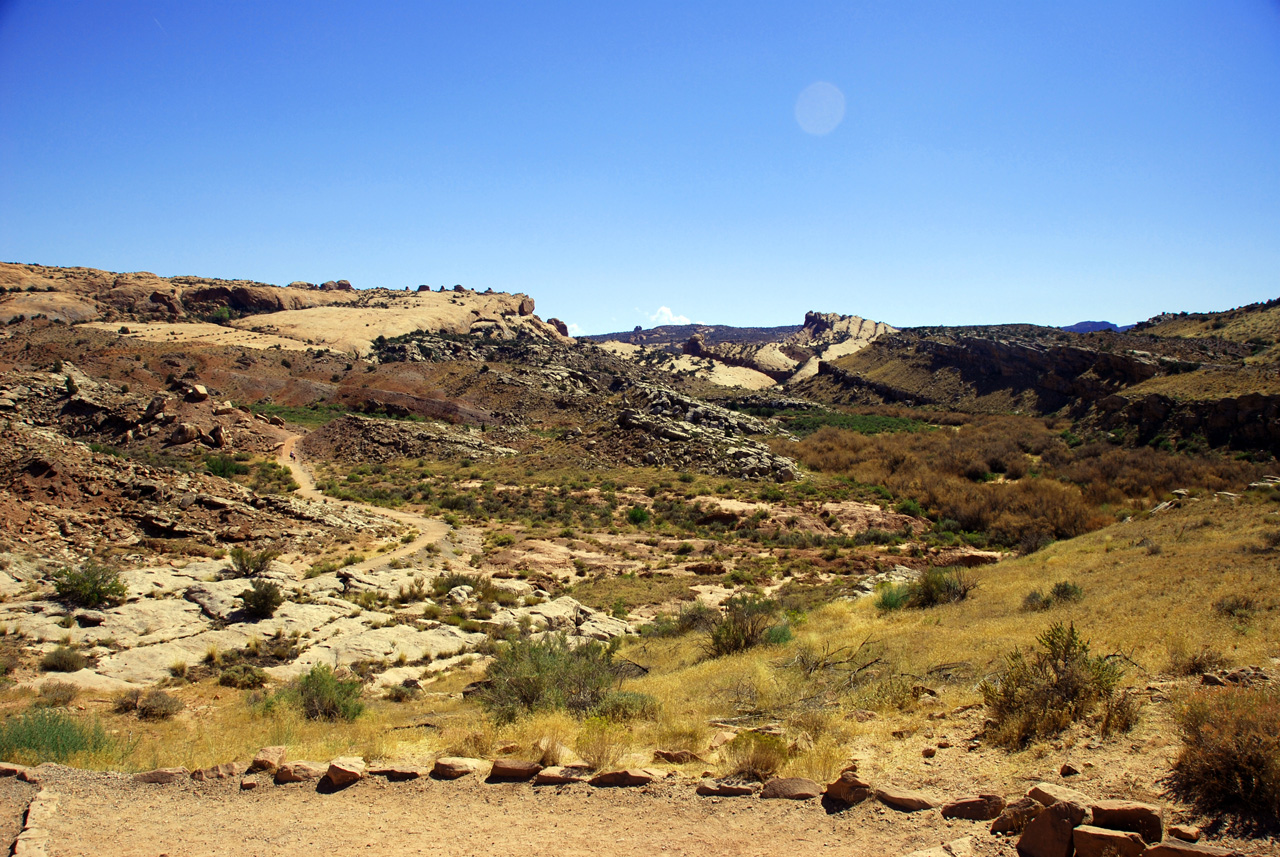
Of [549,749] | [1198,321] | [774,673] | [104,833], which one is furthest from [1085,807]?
[1198,321]

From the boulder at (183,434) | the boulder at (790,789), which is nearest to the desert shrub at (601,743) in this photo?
the boulder at (790,789)

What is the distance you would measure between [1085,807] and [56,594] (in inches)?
632

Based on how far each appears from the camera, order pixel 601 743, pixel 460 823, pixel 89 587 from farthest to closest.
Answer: pixel 89 587
pixel 601 743
pixel 460 823

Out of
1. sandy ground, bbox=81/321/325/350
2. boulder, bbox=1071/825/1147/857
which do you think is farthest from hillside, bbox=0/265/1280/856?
sandy ground, bbox=81/321/325/350

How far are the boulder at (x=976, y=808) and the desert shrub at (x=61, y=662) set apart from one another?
40.2 feet

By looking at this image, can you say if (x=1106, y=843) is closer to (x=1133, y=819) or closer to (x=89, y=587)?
(x=1133, y=819)

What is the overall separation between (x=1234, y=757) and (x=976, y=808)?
1642 mm

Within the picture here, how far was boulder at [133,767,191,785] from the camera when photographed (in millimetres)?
6090

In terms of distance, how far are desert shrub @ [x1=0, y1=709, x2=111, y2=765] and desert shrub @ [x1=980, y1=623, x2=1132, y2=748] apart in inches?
365

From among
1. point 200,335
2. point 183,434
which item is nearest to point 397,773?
point 183,434

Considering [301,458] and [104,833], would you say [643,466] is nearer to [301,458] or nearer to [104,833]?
[301,458]

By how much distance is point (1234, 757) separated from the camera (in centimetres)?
420

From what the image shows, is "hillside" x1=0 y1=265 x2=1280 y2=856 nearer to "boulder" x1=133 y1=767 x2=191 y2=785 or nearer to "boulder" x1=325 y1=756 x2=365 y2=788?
"boulder" x1=325 y1=756 x2=365 y2=788

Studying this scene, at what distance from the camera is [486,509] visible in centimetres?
2825
